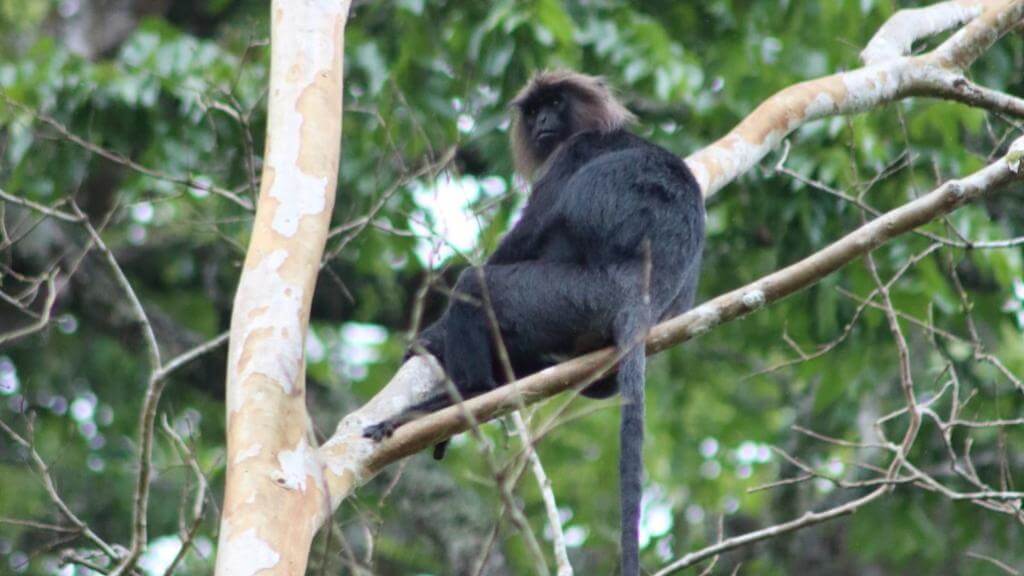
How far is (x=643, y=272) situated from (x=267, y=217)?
123 cm

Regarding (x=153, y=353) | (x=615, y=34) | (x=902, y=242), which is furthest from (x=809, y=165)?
(x=153, y=353)

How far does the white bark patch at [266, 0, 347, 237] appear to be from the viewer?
325cm

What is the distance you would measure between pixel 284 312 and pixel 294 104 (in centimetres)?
58

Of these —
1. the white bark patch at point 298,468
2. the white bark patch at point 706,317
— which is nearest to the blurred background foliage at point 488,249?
the white bark patch at point 706,317

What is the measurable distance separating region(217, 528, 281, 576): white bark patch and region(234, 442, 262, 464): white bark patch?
197 millimetres

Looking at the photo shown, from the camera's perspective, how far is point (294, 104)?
3.38m

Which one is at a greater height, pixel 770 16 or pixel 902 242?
pixel 770 16

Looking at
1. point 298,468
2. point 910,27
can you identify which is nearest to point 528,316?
point 298,468

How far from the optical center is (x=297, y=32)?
3516 mm

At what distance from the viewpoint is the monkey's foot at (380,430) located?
10.5 feet

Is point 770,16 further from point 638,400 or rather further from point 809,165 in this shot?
point 638,400

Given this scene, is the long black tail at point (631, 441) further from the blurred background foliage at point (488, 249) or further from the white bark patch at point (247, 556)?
the blurred background foliage at point (488, 249)

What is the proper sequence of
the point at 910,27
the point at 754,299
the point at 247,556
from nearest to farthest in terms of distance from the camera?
the point at 247,556 < the point at 754,299 < the point at 910,27

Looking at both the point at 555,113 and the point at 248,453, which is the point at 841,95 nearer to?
the point at 555,113
